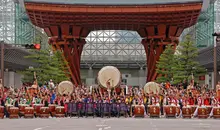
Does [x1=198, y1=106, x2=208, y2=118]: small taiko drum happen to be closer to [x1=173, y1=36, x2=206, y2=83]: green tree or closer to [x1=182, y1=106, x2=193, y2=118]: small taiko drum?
[x1=182, y1=106, x2=193, y2=118]: small taiko drum

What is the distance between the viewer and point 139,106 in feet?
120

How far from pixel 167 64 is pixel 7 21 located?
35.5 metres

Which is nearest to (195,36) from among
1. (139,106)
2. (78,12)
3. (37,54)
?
(78,12)

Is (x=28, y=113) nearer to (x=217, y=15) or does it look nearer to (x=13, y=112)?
(x=13, y=112)

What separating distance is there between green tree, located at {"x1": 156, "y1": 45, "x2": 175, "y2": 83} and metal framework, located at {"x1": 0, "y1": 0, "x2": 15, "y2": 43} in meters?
32.7

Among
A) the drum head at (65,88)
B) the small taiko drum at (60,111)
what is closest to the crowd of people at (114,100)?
the small taiko drum at (60,111)

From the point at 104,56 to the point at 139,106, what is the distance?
8895 cm

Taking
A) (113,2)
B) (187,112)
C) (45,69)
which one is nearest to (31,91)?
(187,112)

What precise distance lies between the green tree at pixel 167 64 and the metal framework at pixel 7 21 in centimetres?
3270

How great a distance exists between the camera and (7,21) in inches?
3775

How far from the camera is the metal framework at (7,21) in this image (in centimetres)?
9475

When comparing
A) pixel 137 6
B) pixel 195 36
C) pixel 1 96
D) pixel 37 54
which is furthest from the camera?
pixel 195 36

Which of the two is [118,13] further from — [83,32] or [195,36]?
[195,36]

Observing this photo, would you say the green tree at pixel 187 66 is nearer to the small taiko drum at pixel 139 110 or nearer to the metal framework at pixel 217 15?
the metal framework at pixel 217 15
